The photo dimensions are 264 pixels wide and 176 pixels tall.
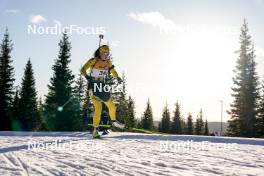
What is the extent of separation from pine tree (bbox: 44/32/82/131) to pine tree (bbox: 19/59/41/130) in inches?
92.4

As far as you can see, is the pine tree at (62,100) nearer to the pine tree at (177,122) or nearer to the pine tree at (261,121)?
the pine tree at (261,121)

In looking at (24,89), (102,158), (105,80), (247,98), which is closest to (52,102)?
(24,89)

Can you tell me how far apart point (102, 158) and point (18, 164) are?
124 cm

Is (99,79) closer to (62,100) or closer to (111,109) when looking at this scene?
(111,109)

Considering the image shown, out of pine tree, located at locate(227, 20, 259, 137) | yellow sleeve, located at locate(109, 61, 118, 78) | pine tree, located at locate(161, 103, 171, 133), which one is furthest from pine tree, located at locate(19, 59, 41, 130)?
pine tree, located at locate(161, 103, 171, 133)

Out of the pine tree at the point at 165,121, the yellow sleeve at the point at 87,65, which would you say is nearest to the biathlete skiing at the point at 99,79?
the yellow sleeve at the point at 87,65

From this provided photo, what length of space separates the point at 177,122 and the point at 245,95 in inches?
1924

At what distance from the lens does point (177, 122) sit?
84.1 metres

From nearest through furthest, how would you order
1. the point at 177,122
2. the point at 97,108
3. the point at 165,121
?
1. the point at 97,108
2. the point at 177,122
3. the point at 165,121

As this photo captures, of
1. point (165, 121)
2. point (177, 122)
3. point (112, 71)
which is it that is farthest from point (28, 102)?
point (165, 121)

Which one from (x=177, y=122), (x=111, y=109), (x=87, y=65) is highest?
(x=87, y=65)

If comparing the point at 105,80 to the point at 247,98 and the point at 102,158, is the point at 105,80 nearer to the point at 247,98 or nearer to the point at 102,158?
the point at 102,158

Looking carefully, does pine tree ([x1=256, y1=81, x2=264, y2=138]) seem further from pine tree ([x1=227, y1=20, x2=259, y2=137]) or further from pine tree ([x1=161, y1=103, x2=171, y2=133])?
pine tree ([x1=161, y1=103, x2=171, y2=133])

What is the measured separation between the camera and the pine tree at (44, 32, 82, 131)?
38.7m
